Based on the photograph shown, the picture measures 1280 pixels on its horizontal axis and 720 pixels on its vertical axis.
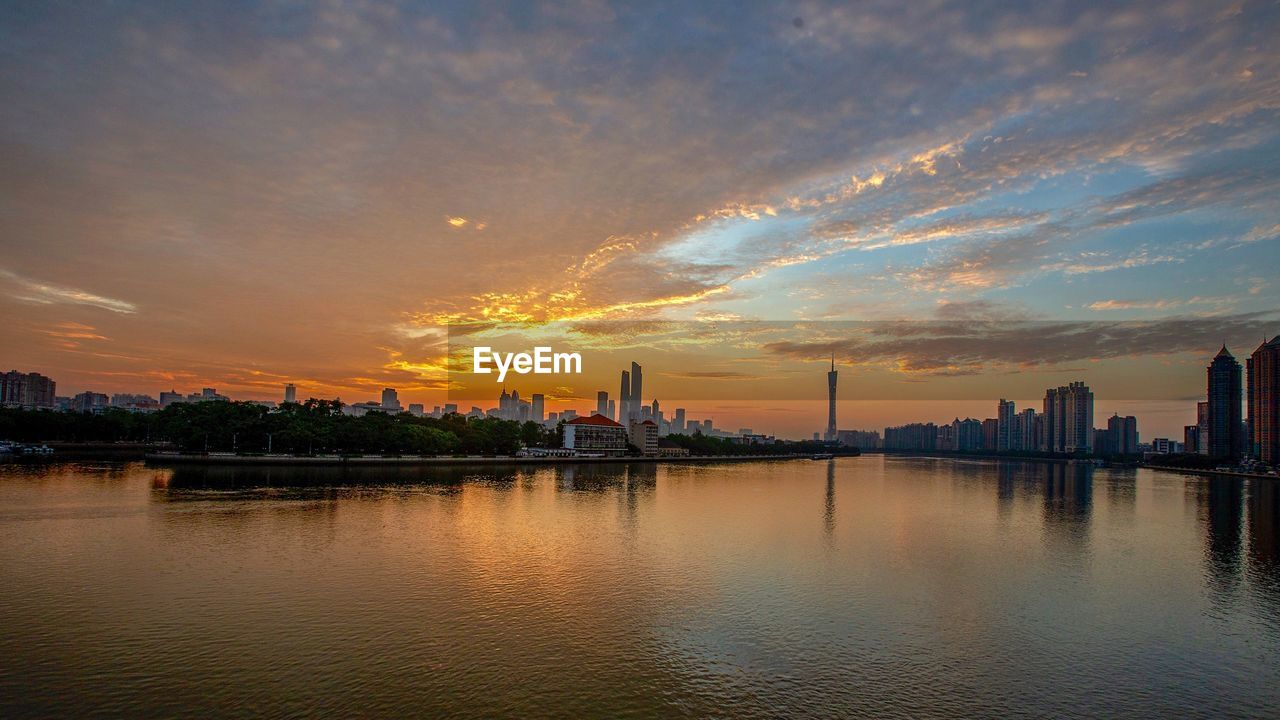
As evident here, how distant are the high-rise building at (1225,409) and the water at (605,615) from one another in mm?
100809

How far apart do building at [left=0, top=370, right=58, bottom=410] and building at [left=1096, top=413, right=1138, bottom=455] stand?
25061 centimetres

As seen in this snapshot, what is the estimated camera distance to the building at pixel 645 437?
387 feet

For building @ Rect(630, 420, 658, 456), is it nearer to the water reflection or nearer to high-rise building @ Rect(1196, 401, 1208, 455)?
the water reflection

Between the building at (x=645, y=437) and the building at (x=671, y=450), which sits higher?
the building at (x=645, y=437)

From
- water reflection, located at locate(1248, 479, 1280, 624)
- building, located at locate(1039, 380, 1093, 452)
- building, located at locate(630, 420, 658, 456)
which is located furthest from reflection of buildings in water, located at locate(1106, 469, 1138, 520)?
building, located at locate(1039, 380, 1093, 452)

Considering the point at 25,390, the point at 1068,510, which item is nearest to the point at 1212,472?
the point at 1068,510

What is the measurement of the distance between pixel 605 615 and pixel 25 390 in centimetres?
17526

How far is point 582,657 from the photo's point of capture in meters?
14.3

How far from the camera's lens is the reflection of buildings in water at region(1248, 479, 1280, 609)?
22.0 m

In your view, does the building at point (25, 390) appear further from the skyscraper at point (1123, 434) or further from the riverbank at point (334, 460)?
the skyscraper at point (1123, 434)

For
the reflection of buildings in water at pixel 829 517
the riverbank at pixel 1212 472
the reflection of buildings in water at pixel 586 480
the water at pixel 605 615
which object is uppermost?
the water at pixel 605 615

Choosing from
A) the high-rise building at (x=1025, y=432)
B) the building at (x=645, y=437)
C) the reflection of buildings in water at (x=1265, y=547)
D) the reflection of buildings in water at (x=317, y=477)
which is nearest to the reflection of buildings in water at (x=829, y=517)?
A: the reflection of buildings in water at (x=1265, y=547)

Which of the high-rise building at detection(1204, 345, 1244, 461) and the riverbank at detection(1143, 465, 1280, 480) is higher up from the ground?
the high-rise building at detection(1204, 345, 1244, 461)

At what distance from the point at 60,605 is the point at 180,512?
16183 mm
